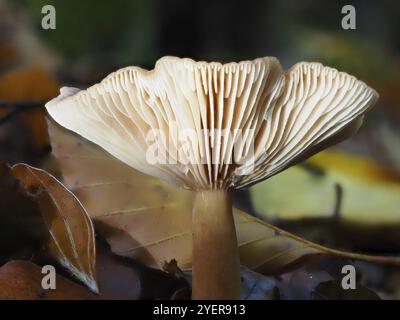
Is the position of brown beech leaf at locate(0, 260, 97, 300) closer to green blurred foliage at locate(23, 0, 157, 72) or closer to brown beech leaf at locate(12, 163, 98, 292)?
brown beech leaf at locate(12, 163, 98, 292)

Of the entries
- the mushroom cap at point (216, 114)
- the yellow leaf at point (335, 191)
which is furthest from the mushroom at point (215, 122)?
the yellow leaf at point (335, 191)

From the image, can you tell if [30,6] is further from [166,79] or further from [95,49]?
[166,79]

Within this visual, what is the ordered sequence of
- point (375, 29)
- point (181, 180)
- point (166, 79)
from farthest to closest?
point (375, 29) → point (181, 180) → point (166, 79)

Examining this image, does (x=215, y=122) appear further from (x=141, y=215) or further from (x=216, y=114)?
(x=141, y=215)

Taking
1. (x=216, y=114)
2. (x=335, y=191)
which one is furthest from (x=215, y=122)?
(x=335, y=191)

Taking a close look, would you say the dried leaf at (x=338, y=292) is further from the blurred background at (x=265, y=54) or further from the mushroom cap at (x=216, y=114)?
the mushroom cap at (x=216, y=114)
